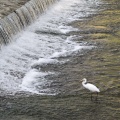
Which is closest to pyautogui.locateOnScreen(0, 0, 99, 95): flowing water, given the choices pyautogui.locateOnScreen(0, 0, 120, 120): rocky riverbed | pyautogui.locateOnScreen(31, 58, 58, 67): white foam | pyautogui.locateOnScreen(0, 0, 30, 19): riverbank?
pyautogui.locateOnScreen(31, 58, 58, 67): white foam

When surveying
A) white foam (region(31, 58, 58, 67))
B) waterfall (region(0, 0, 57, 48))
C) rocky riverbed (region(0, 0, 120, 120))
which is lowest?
rocky riverbed (region(0, 0, 120, 120))

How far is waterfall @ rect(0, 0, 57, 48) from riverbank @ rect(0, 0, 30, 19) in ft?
0.73

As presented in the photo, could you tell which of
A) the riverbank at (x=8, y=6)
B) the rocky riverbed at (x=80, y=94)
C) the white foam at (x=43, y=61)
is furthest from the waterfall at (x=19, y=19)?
the rocky riverbed at (x=80, y=94)

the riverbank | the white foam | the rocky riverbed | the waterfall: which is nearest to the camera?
the rocky riverbed

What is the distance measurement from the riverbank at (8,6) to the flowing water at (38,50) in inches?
39.7

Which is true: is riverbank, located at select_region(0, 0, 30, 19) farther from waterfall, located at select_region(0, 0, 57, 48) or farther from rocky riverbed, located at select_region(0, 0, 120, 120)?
rocky riverbed, located at select_region(0, 0, 120, 120)

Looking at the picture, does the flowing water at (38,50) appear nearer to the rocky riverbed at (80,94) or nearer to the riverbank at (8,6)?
the rocky riverbed at (80,94)

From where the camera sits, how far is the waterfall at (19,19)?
13.7m

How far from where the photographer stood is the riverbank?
586 inches

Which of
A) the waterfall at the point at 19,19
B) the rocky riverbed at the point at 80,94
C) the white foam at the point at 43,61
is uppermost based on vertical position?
the waterfall at the point at 19,19

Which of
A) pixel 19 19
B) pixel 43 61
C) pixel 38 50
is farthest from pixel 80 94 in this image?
pixel 19 19

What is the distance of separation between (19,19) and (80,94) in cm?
650

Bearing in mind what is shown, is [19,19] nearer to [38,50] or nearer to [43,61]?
[38,50]

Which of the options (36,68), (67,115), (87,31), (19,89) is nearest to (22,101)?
(19,89)
